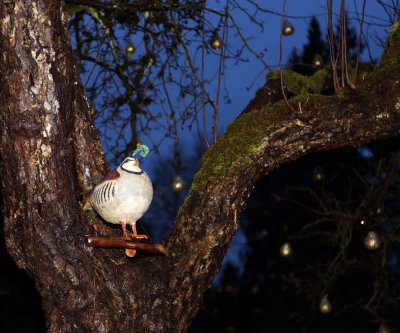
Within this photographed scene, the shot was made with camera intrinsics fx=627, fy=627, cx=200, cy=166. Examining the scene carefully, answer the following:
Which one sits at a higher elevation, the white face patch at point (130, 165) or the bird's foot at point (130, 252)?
the white face patch at point (130, 165)

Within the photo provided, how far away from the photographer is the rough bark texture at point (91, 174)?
75.6 inches

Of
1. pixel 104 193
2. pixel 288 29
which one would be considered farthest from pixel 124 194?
pixel 288 29

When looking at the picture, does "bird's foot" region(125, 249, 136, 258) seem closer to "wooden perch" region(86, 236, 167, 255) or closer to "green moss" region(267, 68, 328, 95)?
"wooden perch" region(86, 236, 167, 255)

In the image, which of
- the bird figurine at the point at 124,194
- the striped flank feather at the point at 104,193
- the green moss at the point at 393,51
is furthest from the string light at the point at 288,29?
the striped flank feather at the point at 104,193

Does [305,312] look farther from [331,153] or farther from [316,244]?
[331,153]

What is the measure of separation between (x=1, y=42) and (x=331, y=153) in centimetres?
561

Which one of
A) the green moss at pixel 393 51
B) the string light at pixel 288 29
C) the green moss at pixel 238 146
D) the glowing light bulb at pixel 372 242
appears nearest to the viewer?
the green moss at pixel 238 146

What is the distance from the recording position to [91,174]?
2143 millimetres

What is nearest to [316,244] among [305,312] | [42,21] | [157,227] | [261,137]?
[305,312]

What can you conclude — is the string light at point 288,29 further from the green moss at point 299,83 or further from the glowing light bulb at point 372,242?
the glowing light bulb at point 372,242

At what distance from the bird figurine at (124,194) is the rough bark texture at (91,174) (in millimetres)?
114

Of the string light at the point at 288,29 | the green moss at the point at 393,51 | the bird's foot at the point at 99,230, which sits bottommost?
the bird's foot at the point at 99,230

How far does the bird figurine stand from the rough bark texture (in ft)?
0.37

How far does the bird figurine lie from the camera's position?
6.20 ft
